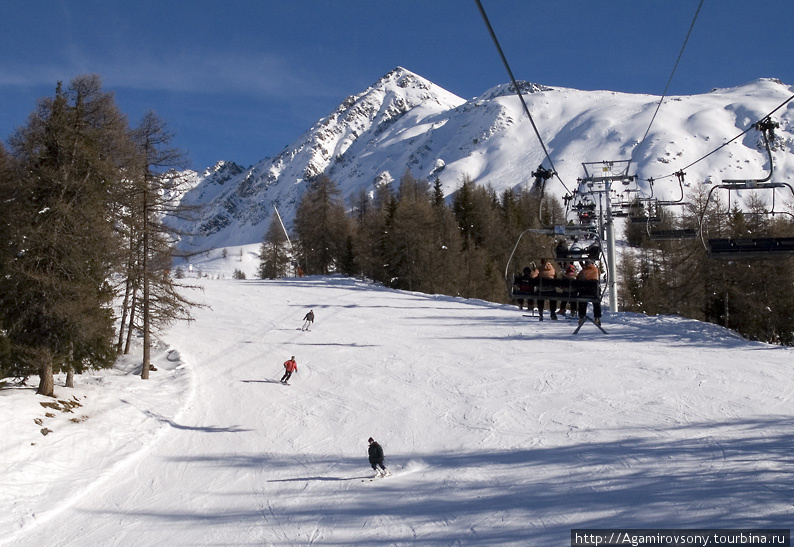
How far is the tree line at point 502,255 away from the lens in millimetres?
29516

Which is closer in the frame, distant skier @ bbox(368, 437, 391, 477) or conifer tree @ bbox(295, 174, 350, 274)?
distant skier @ bbox(368, 437, 391, 477)

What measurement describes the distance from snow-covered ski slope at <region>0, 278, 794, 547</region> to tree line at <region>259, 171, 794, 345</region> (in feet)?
15.5

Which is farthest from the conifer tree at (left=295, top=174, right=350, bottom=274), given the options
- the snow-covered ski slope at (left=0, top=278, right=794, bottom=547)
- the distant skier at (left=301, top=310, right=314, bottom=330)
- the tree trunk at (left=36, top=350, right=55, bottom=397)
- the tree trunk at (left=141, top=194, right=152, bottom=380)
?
the tree trunk at (left=36, top=350, right=55, bottom=397)

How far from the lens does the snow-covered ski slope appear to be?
11.8 metres

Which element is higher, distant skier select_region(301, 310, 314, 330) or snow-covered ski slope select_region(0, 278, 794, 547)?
distant skier select_region(301, 310, 314, 330)

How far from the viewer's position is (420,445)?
16.0m

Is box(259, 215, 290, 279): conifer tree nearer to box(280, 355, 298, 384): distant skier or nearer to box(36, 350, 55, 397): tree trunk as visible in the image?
box(280, 355, 298, 384): distant skier

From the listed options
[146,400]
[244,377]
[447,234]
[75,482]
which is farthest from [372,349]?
[447,234]

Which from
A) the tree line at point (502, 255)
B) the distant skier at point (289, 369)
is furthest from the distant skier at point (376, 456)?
the distant skier at point (289, 369)

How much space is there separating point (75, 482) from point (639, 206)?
2450 cm

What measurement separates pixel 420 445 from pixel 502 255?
47.3m

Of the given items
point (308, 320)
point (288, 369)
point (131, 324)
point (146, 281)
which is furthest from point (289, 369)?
point (308, 320)

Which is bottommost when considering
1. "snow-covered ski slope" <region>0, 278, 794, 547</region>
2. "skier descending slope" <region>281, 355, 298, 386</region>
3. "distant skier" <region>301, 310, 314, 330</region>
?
"snow-covered ski slope" <region>0, 278, 794, 547</region>

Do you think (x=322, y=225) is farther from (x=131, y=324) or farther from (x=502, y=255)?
(x=131, y=324)
